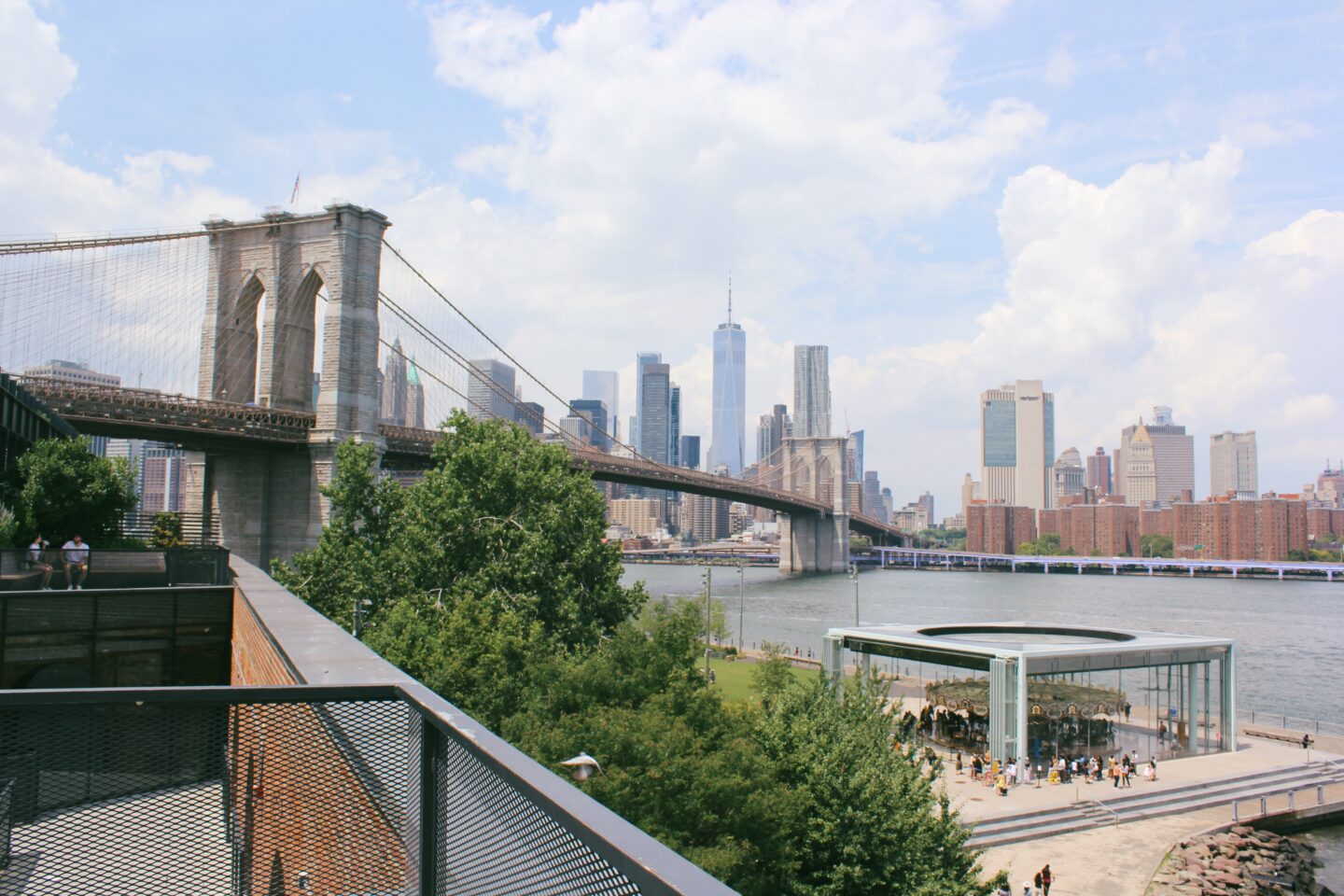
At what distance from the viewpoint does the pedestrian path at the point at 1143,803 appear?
843 inches

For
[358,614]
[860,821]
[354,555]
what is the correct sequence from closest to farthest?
[860,821] → [358,614] → [354,555]

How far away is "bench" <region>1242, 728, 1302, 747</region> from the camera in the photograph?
99.5 ft

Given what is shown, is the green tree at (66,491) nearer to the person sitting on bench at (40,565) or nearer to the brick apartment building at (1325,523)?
the person sitting on bench at (40,565)

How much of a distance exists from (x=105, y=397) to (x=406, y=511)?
13.7m

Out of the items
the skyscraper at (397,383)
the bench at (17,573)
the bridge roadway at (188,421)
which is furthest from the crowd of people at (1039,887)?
the skyscraper at (397,383)

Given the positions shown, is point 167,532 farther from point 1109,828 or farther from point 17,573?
point 1109,828

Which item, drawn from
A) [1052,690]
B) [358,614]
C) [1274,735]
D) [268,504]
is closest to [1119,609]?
[1274,735]

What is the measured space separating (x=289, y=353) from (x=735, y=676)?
25068 millimetres

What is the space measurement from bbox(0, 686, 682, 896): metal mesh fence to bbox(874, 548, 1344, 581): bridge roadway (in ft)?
525

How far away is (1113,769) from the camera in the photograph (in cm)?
2514

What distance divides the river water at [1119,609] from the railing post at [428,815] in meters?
42.4

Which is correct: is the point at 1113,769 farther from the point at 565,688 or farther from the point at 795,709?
the point at 565,688

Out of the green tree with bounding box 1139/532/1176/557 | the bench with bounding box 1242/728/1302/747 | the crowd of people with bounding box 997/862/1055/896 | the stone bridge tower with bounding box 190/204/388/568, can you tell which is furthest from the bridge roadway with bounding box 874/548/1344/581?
the crowd of people with bounding box 997/862/1055/896

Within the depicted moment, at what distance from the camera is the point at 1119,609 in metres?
78.5
